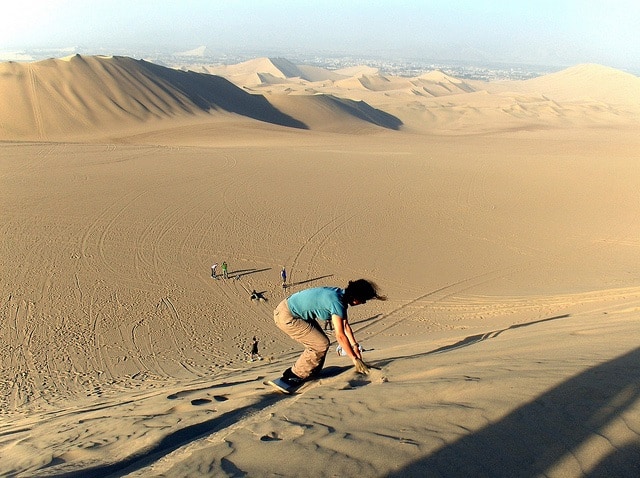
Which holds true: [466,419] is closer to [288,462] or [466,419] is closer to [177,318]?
[288,462]

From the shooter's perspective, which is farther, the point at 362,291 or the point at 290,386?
the point at 290,386

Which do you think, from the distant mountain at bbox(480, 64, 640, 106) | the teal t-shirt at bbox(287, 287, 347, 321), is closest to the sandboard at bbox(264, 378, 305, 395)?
the teal t-shirt at bbox(287, 287, 347, 321)

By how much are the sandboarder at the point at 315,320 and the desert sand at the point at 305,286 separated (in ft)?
0.67

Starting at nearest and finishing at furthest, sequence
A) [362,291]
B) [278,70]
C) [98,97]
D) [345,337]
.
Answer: [362,291] → [345,337] → [98,97] → [278,70]

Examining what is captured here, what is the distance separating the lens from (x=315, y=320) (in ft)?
16.6

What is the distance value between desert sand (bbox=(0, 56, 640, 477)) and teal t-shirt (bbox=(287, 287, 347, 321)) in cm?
72

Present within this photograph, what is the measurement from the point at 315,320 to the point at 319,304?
31 cm

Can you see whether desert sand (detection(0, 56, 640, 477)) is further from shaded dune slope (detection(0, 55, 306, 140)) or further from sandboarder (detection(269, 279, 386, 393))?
shaded dune slope (detection(0, 55, 306, 140))

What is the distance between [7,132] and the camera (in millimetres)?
37656

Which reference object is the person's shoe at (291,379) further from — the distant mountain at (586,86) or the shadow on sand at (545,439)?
the distant mountain at (586,86)

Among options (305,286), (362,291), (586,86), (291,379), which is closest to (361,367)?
(291,379)

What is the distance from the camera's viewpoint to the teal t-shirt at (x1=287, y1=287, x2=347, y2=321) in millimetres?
4703

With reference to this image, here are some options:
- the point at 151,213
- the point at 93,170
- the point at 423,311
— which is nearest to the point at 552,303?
the point at 423,311

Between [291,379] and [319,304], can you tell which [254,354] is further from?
[319,304]
